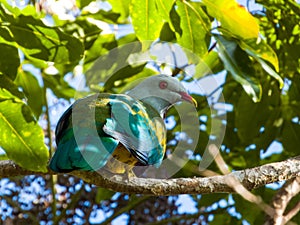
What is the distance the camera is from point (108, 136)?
1.72 meters

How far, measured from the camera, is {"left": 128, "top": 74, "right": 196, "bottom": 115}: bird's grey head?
83.4 inches

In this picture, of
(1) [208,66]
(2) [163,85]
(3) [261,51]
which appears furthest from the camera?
(1) [208,66]

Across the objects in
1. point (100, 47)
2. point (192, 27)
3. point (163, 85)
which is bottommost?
point (100, 47)

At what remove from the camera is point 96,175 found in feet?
6.00

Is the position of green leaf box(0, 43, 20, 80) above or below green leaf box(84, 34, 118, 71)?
above

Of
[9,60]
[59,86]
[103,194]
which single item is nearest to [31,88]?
[59,86]

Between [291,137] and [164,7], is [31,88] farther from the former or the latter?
[291,137]

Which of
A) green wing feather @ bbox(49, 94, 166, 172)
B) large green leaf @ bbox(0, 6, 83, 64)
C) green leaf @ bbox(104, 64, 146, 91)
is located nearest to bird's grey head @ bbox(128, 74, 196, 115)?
green wing feather @ bbox(49, 94, 166, 172)

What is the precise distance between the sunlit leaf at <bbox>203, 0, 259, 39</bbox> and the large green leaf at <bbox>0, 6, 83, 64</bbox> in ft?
1.46

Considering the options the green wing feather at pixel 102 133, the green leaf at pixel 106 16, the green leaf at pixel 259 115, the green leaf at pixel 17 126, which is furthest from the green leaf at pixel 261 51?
the green leaf at pixel 17 126

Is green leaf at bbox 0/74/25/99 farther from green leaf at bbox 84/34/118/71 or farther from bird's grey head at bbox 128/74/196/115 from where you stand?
green leaf at bbox 84/34/118/71

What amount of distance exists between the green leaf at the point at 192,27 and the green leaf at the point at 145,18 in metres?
0.08

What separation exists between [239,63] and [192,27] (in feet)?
0.68

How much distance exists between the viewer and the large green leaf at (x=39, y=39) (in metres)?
2.13
